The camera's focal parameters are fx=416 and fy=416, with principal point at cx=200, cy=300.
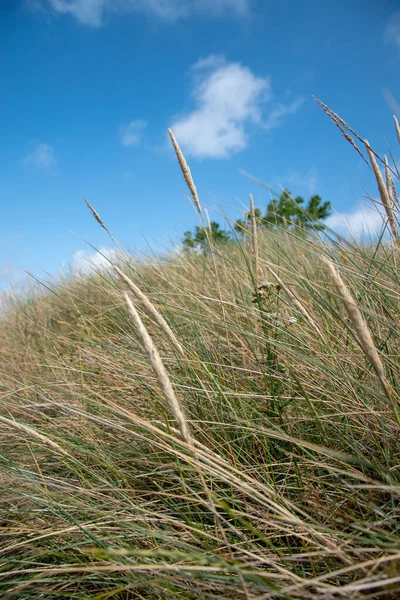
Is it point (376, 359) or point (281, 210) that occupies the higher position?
point (281, 210)

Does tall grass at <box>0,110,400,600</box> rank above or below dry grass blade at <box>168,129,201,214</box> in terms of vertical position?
below

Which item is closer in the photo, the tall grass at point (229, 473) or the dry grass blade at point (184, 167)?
the tall grass at point (229, 473)

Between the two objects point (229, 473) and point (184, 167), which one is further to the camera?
point (184, 167)

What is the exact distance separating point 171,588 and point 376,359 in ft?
2.29

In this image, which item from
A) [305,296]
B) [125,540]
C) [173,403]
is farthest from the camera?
[305,296]

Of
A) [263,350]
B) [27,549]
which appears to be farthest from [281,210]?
[27,549]

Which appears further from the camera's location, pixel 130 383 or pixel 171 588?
pixel 130 383

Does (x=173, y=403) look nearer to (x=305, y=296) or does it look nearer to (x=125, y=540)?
(x=125, y=540)

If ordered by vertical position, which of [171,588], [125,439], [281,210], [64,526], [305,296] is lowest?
[171,588]

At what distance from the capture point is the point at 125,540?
3.60ft

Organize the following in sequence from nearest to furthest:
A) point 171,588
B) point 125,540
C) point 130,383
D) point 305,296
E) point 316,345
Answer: point 171,588, point 125,540, point 316,345, point 130,383, point 305,296

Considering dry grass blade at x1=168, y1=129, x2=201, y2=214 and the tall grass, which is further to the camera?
dry grass blade at x1=168, y1=129, x2=201, y2=214

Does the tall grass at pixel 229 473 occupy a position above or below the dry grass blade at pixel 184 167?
below

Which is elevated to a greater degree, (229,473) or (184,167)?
(184,167)
